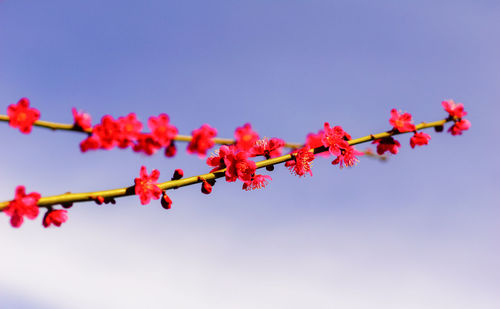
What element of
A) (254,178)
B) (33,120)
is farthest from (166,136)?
(254,178)

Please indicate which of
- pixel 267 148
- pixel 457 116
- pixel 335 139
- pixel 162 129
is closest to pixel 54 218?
pixel 162 129

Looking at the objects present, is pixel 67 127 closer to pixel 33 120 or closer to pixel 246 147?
pixel 33 120

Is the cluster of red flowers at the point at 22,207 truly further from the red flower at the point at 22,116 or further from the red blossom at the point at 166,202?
the red blossom at the point at 166,202

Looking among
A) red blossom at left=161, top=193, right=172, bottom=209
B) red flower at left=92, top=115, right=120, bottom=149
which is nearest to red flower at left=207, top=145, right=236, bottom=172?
red blossom at left=161, top=193, right=172, bottom=209

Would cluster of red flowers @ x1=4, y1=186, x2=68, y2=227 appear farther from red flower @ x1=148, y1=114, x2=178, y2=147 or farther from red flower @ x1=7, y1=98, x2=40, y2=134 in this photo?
red flower @ x1=148, y1=114, x2=178, y2=147

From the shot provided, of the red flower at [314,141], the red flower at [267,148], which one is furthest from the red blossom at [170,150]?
the red flower at [314,141]

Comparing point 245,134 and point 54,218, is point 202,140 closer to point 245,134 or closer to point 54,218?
point 245,134
